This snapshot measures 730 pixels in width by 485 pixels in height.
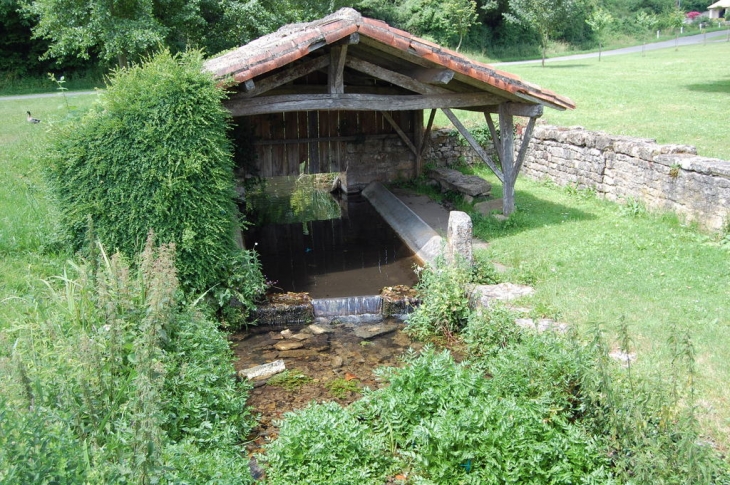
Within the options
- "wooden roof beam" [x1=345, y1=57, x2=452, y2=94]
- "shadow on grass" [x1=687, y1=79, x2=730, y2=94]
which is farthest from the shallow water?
"shadow on grass" [x1=687, y1=79, x2=730, y2=94]

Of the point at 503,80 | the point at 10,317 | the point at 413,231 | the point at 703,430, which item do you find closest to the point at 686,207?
the point at 503,80

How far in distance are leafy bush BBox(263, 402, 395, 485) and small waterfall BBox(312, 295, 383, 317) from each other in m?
3.12

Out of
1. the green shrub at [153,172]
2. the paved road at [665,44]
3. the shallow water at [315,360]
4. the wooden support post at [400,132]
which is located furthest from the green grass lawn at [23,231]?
the paved road at [665,44]

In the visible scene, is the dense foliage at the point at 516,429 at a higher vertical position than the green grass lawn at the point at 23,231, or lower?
lower

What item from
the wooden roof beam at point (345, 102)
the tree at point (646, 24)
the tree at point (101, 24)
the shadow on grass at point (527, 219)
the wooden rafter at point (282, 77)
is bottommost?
the shadow on grass at point (527, 219)

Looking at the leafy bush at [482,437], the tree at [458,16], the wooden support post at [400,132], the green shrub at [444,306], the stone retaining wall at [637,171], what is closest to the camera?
the leafy bush at [482,437]

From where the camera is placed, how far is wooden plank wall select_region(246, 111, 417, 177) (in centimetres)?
1326

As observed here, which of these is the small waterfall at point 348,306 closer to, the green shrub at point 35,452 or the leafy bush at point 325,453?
the leafy bush at point 325,453

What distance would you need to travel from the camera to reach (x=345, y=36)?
8.41m

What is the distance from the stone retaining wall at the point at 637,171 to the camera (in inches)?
342

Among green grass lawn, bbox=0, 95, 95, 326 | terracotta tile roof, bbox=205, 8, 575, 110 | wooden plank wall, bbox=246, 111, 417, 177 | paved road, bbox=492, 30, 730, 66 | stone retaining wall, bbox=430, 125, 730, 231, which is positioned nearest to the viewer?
green grass lawn, bbox=0, 95, 95, 326

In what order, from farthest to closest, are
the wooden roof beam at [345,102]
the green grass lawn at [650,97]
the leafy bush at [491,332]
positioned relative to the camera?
1. the green grass lawn at [650,97]
2. the wooden roof beam at [345,102]
3. the leafy bush at [491,332]

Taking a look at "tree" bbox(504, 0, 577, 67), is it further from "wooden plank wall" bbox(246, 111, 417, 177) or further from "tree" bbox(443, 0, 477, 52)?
"wooden plank wall" bbox(246, 111, 417, 177)

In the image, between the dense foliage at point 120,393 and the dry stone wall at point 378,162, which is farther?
the dry stone wall at point 378,162
